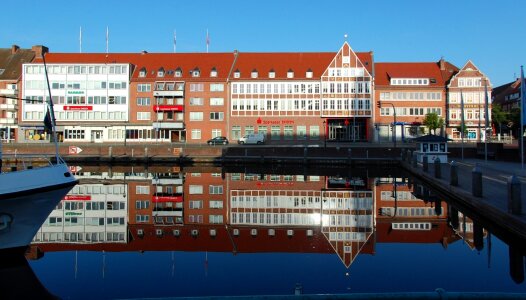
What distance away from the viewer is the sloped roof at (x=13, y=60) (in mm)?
79688

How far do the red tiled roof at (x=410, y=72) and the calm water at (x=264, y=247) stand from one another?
53.7 metres

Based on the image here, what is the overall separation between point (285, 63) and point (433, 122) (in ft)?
83.3

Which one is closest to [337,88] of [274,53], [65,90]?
[274,53]

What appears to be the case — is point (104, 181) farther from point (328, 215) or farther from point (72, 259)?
point (72, 259)

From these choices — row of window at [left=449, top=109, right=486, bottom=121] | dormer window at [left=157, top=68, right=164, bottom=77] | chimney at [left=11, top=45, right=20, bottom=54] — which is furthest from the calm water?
chimney at [left=11, top=45, right=20, bottom=54]

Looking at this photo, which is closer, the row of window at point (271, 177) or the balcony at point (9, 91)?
the row of window at point (271, 177)

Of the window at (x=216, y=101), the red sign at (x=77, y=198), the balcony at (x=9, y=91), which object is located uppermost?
the balcony at (x=9, y=91)

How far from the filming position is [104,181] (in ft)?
115

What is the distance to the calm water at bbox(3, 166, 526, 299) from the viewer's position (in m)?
10.7

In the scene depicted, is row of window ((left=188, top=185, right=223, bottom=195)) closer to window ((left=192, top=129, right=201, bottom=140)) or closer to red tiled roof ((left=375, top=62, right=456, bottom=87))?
window ((left=192, top=129, right=201, bottom=140))

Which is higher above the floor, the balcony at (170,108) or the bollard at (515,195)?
the balcony at (170,108)

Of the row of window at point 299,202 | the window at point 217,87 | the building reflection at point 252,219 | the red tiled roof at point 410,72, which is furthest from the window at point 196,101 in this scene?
the row of window at point 299,202

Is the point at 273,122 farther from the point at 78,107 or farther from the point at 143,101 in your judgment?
the point at 78,107

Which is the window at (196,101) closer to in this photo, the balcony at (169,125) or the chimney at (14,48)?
the balcony at (169,125)
